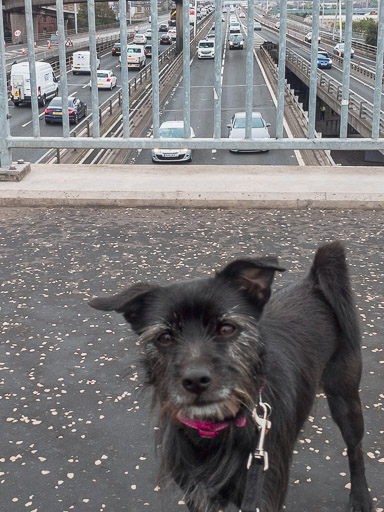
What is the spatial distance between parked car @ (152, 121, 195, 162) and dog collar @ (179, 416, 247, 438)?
26.6m

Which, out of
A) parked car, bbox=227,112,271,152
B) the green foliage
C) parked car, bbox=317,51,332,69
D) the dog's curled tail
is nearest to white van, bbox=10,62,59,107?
parked car, bbox=227,112,271,152

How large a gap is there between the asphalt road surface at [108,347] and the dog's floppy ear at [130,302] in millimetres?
396

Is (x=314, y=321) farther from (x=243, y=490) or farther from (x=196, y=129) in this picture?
(x=196, y=129)

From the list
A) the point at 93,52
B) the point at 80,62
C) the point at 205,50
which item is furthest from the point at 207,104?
the point at 93,52

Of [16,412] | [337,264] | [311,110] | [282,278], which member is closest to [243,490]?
[337,264]

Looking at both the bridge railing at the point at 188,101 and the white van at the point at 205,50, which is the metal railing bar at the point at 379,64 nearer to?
the bridge railing at the point at 188,101

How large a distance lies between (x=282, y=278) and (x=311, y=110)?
327 centimetres

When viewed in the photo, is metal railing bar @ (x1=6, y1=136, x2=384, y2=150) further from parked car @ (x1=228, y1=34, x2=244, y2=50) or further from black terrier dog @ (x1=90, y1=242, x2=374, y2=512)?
parked car @ (x1=228, y1=34, x2=244, y2=50)

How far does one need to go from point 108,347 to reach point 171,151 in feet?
96.3

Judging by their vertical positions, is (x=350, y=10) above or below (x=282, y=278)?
above

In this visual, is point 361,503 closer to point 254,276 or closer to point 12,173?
point 254,276

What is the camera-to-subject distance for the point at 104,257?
6473mm

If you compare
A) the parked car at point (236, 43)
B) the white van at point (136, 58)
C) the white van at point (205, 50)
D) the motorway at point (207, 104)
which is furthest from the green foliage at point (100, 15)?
the white van at point (136, 58)

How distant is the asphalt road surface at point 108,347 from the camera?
11.5ft
